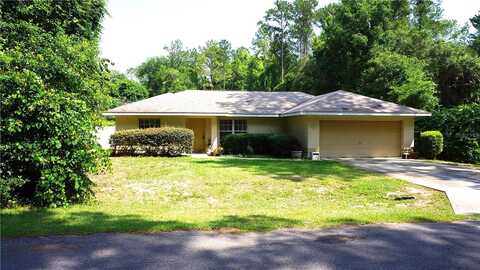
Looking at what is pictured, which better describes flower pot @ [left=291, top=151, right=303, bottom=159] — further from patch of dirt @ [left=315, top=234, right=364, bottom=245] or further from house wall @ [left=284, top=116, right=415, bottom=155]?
patch of dirt @ [left=315, top=234, right=364, bottom=245]

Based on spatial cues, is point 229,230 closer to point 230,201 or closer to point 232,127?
point 230,201

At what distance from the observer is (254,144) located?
20750mm

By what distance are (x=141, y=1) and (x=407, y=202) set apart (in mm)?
10866

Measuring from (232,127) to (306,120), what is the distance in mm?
4771

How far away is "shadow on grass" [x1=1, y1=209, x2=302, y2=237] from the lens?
19.7ft

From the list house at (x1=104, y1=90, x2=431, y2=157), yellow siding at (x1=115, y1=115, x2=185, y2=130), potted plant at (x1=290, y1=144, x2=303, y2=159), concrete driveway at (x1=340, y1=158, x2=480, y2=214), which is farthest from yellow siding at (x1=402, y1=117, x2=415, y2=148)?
yellow siding at (x1=115, y1=115, x2=185, y2=130)

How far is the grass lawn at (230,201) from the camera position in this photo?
6.66 meters

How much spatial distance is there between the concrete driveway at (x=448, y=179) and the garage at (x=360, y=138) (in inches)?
130

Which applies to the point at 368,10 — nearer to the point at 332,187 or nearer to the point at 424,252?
the point at 332,187

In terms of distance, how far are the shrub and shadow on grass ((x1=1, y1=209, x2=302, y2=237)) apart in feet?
49.6

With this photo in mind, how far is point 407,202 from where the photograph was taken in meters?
9.46

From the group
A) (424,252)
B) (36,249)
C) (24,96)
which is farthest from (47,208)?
(424,252)

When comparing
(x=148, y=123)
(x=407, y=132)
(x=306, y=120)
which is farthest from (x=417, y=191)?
(x=148, y=123)

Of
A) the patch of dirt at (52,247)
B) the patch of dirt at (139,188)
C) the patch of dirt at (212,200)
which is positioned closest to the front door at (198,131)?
the patch of dirt at (139,188)
